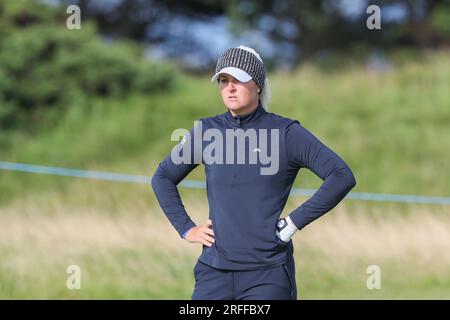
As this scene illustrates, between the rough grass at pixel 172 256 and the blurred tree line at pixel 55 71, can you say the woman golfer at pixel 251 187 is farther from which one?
the blurred tree line at pixel 55 71

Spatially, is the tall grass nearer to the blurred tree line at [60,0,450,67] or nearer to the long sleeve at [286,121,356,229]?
the blurred tree line at [60,0,450,67]

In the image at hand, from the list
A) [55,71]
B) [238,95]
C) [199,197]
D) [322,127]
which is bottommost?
[238,95]

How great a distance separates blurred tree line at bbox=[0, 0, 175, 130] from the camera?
1864 centimetres

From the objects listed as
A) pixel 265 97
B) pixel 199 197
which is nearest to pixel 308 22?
pixel 199 197

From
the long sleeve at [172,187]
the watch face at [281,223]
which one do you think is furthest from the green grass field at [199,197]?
the watch face at [281,223]

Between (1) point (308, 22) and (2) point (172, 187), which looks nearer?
(2) point (172, 187)

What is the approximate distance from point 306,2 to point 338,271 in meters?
17.2

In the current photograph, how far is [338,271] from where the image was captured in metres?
9.58

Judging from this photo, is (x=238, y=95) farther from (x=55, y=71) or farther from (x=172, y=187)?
(x=55, y=71)

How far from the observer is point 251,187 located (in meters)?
4.29

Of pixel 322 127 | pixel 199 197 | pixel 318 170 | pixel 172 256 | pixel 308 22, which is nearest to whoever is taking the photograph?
pixel 318 170

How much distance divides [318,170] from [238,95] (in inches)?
20.4

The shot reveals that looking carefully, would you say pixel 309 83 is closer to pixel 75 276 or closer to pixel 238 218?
pixel 75 276

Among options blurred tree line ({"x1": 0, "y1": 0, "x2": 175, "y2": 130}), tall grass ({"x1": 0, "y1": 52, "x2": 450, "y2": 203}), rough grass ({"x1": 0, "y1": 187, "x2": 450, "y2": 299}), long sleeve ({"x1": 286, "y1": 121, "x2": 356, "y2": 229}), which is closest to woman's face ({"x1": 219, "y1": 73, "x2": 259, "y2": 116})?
long sleeve ({"x1": 286, "y1": 121, "x2": 356, "y2": 229})
